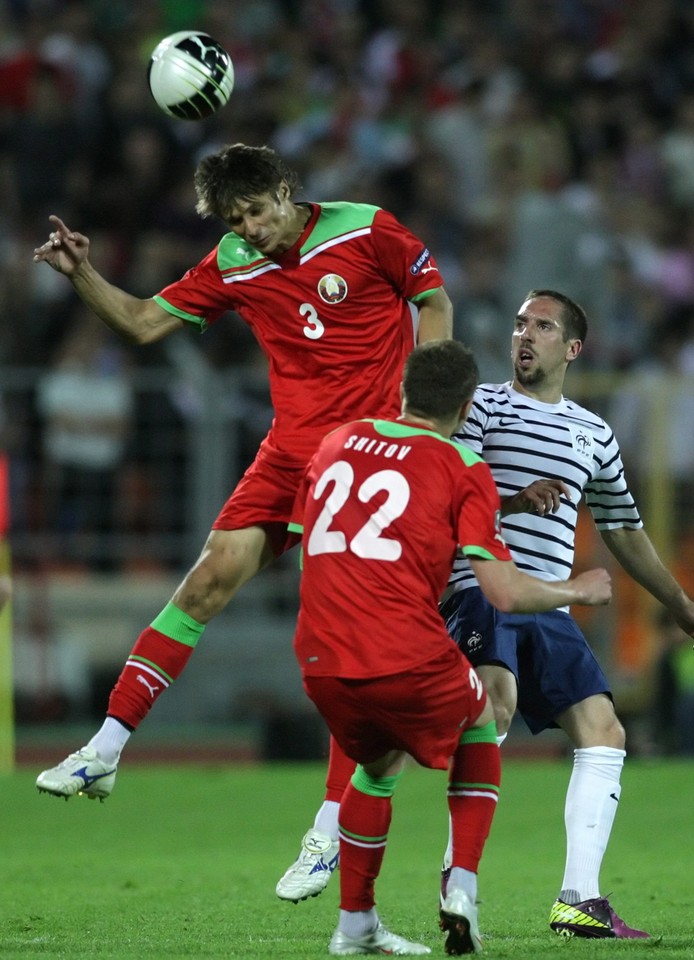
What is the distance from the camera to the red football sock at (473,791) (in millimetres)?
5102

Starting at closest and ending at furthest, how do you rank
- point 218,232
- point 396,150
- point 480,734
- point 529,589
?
1. point 529,589
2. point 480,734
3. point 218,232
4. point 396,150

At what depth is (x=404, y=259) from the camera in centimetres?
625

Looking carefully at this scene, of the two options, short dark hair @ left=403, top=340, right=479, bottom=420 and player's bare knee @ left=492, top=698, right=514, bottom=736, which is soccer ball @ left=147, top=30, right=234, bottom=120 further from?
player's bare knee @ left=492, top=698, right=514, bottom=736

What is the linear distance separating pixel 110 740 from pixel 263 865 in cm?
209

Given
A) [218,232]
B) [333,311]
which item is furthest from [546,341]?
[218,232]

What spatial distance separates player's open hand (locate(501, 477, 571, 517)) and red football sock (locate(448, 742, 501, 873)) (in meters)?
0.85

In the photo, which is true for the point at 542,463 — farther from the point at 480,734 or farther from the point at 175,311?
the point at 175,311

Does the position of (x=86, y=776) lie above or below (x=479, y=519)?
below

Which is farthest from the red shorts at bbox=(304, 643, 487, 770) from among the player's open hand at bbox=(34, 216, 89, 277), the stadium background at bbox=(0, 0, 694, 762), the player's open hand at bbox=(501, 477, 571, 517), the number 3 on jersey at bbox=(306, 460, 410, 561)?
the stadium background at bbox=(0, 0, 694, 762)

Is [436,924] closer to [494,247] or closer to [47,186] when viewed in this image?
[494,247]

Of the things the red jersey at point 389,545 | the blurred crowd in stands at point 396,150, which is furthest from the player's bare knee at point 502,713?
the blurred crowd in stands at point 396,150

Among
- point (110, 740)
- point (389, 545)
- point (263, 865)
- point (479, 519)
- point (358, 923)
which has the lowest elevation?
point (263, 865)

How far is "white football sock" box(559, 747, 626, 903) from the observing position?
5.82 meters

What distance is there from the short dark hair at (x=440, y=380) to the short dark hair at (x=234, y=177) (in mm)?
1273
